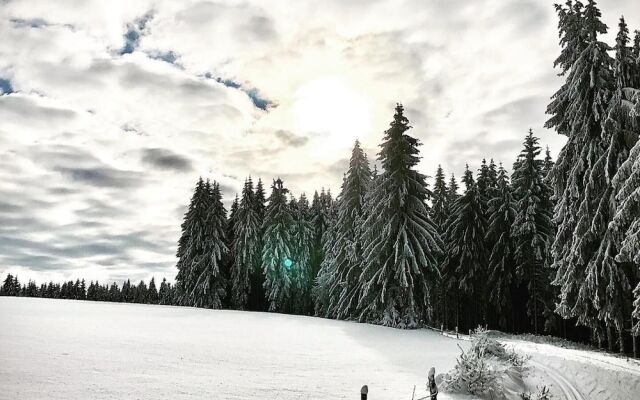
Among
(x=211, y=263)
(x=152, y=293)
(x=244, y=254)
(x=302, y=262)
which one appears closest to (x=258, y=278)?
(x=244, y=254)

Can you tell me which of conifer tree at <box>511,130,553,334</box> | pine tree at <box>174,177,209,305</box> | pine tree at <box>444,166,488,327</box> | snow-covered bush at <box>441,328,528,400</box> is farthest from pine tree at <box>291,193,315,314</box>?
snow-covered bush at <box>441,328,528,400</box>

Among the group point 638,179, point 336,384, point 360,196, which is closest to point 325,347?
point 336,384

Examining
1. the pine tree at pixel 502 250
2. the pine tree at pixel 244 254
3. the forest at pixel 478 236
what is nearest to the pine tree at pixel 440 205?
the forest at pixel 478 236

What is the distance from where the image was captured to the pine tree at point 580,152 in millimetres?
22781

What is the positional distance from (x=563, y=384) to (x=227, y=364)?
11.9 meters

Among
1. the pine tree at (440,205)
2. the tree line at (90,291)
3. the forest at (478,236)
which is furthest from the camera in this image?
the tree line at (90,291)

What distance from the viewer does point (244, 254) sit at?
5550 centimetres

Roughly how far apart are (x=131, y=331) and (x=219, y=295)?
3242cm

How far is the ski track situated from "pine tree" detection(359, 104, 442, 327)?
12.4m

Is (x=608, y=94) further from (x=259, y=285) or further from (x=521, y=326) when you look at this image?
(x=259, y=285)

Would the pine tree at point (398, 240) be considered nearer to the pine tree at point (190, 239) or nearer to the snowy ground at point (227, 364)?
the snowy ground at point (227, 364)

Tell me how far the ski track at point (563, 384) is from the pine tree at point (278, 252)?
37731 mm

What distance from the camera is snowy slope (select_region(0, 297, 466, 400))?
1128cm

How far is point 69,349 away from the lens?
1570cm
